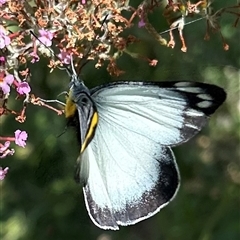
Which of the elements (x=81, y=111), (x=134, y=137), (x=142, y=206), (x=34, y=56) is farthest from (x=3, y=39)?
(x=142, y=206)

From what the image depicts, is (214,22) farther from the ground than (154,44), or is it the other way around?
(214,22)

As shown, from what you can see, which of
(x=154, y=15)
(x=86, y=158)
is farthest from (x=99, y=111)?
(x=154, y=15)

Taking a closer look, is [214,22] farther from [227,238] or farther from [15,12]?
[227,238]

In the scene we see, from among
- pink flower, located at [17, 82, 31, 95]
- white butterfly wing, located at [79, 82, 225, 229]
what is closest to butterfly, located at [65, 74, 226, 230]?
white butterfly wing, located at [79, 82, 225, 229]

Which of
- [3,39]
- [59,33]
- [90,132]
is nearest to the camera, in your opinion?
[90,132]

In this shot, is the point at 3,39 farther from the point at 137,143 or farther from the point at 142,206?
the point at 142,206

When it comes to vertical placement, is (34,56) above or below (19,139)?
above
